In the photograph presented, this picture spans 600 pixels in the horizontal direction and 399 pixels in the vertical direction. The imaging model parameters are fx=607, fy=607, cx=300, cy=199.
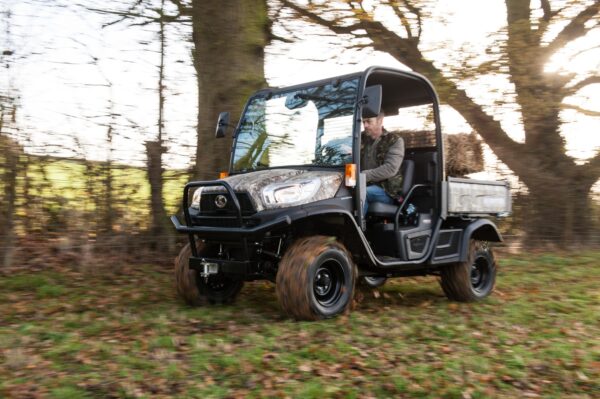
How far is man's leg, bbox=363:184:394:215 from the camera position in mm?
6481

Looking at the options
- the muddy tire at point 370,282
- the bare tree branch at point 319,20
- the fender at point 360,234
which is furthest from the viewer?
the bare tree branch at point 319,20

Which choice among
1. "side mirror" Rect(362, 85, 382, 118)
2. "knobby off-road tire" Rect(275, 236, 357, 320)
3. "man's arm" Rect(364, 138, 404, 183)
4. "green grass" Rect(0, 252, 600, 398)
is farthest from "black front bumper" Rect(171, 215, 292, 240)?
"man's arm" Rect(364, 138, 404, 183)

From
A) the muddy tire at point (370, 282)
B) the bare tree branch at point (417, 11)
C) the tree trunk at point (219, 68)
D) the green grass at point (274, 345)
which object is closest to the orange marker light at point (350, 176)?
the green grass at point (274, 345)

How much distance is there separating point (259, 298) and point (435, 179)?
2.42m

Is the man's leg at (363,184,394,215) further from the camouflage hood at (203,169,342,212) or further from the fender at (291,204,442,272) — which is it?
the camouflage hood at (203,169,342,212)

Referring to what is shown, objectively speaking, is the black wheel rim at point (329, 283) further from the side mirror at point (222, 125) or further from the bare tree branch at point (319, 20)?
the bare tree branch at point (319, 20)

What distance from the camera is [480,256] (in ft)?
24.2

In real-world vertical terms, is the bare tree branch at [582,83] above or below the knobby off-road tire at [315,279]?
above

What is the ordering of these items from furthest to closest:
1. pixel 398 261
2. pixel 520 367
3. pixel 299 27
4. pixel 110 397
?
pixel 299 27 → pixel 398 261 → pixel 520 367 → pixel 110 397

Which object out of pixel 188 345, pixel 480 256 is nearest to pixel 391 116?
pixel 480 256

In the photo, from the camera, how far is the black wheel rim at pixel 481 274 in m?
7.45

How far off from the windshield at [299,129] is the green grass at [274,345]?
1587mm

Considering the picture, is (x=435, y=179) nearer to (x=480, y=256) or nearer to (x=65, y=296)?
(x=480, y=256)

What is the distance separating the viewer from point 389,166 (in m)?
6.51
